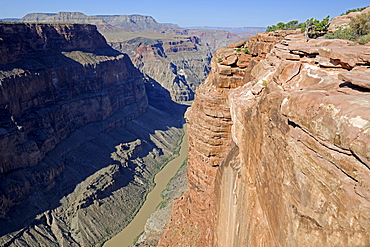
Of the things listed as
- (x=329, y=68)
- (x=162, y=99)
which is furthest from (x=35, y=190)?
(x=162, y=99)

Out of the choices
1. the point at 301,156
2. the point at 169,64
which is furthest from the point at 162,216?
the point at 169,64

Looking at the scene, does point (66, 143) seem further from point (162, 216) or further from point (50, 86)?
point (162, 216)

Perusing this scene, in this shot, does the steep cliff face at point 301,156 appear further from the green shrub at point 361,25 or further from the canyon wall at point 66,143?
the canyon wall at point 66,143

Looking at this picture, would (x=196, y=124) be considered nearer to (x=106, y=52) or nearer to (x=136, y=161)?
(x=136, y=161)

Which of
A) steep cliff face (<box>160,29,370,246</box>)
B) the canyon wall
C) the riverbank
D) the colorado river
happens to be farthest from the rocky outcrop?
steep cliff face (<box>160,29,370,246</box>)

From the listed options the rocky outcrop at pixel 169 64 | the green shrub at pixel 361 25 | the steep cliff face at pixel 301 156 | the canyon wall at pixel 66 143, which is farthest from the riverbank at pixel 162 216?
the rocky outcrop at pixel 169 64

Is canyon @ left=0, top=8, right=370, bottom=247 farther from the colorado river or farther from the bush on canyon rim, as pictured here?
the bush on canyon rim
